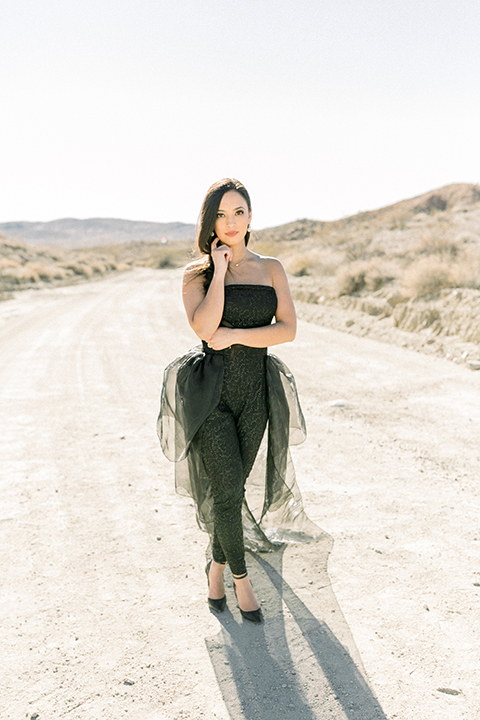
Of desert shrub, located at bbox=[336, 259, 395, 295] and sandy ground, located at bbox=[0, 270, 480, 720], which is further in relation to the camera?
desert shrub, located at bbox=[336, 259, 395, 295]

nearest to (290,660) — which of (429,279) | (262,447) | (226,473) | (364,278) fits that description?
(226,473)

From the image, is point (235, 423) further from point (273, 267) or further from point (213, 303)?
point (273, 267)

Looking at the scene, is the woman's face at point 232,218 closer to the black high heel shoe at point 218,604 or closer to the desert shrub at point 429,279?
the black high heel shoe at point 218,604

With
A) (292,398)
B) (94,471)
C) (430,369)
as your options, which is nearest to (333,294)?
(430,369)

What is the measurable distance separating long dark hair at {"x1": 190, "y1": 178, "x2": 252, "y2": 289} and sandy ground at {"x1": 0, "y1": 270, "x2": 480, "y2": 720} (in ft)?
5.63

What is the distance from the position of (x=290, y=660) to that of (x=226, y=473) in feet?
2.85

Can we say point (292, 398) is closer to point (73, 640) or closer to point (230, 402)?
point (230, 402)

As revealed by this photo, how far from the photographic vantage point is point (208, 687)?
7.74ft

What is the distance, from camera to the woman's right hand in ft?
8.92

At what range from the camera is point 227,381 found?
281 centimetres

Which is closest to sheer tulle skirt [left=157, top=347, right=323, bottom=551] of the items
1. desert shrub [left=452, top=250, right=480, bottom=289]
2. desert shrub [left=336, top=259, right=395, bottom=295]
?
desert shrub [left=452, top=250, right=480, bottom=289]

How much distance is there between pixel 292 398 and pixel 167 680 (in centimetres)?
151
